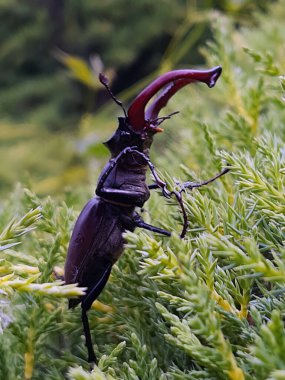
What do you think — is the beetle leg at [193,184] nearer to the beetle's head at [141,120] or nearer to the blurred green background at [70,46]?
the beetle's head at [141,120]

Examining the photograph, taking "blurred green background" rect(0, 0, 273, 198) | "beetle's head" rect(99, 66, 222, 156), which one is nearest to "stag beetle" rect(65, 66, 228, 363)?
"beetle's head" rect(99, 66, 222, 156)

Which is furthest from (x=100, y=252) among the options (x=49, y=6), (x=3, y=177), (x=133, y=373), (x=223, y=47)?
(x=49, y=6)

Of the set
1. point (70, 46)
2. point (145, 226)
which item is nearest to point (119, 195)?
point (145, 226)

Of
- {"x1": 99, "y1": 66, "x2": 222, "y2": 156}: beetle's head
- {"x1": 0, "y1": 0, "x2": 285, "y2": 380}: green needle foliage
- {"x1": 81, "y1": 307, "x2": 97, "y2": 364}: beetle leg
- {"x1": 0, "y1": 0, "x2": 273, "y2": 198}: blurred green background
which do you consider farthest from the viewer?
{"x1": 0, "y1": 0, "x2": 273, "y2": 198}: blurred green background

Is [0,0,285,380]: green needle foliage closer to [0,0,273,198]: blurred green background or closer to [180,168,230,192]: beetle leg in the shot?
[180,168,230,192]: beetle leg

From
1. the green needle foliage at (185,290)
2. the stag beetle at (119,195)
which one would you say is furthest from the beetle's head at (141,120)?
the green needle foliage at (185,290)

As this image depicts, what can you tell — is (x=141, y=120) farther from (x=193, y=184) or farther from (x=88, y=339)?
(x=88, y=339)

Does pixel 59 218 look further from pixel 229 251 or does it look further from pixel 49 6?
pixel 49 6
